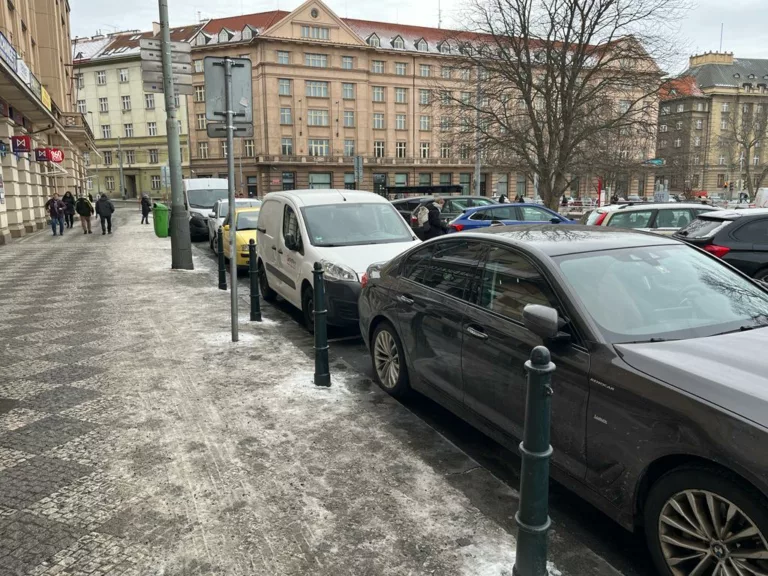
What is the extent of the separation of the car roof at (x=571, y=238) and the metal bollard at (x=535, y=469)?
1384mm

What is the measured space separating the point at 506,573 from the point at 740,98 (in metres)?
112

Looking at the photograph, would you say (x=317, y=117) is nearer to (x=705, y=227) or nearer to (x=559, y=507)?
(x=705, y=227)

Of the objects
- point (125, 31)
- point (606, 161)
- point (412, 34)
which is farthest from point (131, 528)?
point (125, 31)

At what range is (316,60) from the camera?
68.1 meters

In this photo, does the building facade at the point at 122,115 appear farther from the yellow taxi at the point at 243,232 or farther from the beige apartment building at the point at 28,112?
the yellow taxi at the point at 243,232

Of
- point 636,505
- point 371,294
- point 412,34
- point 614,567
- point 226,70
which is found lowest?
point 614,567

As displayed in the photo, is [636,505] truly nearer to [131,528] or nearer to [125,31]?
[131,528]

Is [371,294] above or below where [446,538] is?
above

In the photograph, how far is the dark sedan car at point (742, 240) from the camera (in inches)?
360

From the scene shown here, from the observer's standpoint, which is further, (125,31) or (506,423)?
(125,31)

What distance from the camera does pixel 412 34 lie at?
3027 inches

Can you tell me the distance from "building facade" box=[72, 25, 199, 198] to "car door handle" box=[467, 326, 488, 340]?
76199mm

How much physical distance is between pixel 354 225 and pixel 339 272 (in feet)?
4.54

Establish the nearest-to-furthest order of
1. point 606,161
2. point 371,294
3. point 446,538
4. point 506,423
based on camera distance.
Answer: point 446,538 → point 506,423 → point 371,294 → point 606,161
